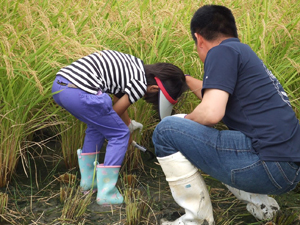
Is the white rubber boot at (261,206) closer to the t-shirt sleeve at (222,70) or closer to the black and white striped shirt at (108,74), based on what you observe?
the t-shirt sleeve at (222,70)

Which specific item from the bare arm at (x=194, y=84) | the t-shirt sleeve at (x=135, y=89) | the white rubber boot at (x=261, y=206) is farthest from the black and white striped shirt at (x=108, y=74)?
the white rubber boot at (x=261, y=206)

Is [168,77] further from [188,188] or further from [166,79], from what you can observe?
[188,188]

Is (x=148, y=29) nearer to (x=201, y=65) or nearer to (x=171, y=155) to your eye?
(x=201, y=65)

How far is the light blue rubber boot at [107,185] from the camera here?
94.7 inches

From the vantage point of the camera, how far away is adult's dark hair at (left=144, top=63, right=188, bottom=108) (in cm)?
245

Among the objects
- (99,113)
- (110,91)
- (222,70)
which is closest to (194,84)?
(110,91)

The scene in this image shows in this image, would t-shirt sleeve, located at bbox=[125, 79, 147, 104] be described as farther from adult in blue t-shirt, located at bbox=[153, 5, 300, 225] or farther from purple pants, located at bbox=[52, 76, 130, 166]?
adult in blue t-shirt, located at bbox=[153, 5, 300, 225]

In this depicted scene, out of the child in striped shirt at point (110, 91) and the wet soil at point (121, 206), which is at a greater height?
the child in striped shirt at point (110, 91)

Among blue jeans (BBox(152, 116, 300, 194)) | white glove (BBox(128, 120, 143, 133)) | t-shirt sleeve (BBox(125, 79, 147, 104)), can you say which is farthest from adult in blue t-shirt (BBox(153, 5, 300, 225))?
white glove (BBox(128, 120, 143, 133))

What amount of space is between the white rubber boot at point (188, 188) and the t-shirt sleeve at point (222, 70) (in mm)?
390

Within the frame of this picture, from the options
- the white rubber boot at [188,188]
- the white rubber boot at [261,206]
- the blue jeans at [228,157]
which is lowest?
the white rubber boot at [261,206]

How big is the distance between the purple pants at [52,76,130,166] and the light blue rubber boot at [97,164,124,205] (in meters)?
0.04

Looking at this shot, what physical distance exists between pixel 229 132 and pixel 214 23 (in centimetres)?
53

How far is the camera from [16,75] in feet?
7.69
